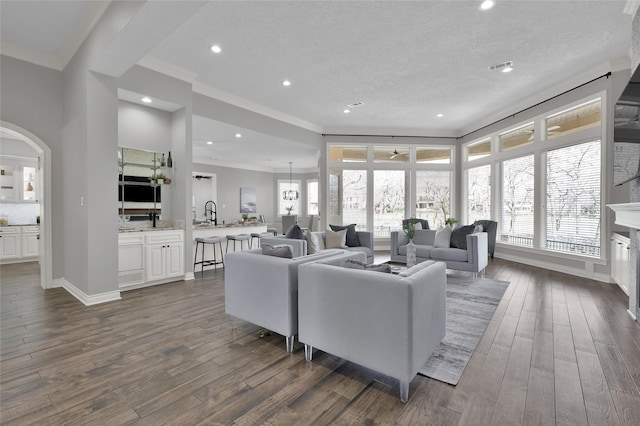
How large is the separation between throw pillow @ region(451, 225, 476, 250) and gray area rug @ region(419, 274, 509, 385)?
1.71 feet

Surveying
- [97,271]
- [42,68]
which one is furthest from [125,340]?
[42,68]

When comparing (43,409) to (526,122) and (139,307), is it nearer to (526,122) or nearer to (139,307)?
(139,307)

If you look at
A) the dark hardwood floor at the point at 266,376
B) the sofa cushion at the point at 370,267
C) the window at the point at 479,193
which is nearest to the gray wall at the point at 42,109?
the dark hardwood floor at the point at 266,376

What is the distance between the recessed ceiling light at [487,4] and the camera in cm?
300

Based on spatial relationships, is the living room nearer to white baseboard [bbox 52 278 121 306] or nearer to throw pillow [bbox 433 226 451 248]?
white baseboard [bbox 52 278 121 306]

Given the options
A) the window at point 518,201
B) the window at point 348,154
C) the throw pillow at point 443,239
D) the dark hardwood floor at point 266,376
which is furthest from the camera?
the window at point 348,154

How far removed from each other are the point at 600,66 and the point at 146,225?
24.7 feet

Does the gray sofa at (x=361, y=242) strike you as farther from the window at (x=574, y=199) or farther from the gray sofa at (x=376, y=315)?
the window at (x=574, y=199)

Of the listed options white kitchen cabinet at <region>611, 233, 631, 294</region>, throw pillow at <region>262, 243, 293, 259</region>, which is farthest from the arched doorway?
white kitchen cabinet at <region>611, 233, 631, 294</region>

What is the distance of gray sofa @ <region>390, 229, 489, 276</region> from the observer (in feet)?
15.3

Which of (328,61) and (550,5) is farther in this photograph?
(328,61)

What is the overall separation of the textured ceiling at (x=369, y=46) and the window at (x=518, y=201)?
52.2 inches

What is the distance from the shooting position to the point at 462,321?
Answer: 309 centimetres

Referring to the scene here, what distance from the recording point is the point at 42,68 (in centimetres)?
412
